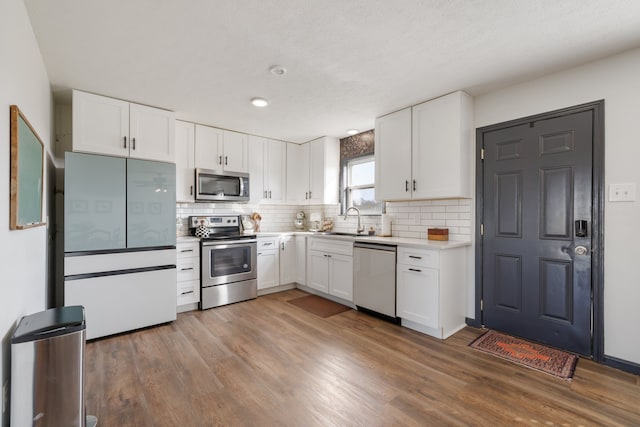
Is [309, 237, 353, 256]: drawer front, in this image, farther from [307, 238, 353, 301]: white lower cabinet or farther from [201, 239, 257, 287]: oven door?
[201, 239, 257, 287]: oven door

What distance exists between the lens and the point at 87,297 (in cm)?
276

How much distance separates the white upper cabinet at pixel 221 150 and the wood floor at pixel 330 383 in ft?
7.09

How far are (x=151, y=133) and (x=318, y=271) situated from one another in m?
2.65

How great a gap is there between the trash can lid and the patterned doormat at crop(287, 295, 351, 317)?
233 cm

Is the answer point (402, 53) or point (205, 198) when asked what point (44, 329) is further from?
point (402, 53)

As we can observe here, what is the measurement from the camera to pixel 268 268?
4.26 meters

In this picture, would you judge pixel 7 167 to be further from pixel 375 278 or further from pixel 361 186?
pixel 361 186

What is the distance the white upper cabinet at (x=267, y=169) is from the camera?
4.44 m

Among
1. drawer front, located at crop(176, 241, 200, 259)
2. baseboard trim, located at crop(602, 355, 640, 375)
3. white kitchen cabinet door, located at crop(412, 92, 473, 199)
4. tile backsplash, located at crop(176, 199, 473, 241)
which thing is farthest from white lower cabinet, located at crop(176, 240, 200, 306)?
baseboard trim, located at crop(602, 355, 640, 375)

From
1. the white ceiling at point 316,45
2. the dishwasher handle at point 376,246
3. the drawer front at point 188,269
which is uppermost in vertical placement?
the white ceiling at point 316,45

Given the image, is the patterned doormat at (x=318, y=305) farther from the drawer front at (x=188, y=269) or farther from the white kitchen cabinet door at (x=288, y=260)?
the drawer front at (x=188, y=269)

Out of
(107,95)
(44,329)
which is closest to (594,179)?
(44,329)

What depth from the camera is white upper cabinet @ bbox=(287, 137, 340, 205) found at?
15.0 ft

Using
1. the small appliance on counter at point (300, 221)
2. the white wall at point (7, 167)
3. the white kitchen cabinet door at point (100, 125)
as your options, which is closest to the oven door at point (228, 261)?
the small appliance on counter at point (300, 221)
